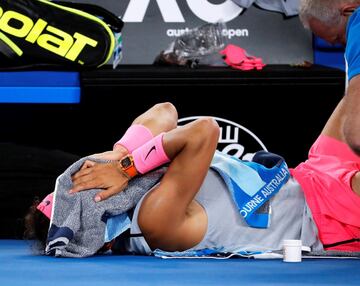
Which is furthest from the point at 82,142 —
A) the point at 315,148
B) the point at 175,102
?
the point at 315,148

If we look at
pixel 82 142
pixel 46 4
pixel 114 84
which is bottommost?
pixel 82 142

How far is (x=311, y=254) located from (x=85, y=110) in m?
1.59

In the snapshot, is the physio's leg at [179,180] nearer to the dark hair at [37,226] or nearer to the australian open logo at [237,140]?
the dark hair at [37,226]

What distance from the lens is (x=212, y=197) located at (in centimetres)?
367

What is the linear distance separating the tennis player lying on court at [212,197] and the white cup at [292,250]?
164 millimetres

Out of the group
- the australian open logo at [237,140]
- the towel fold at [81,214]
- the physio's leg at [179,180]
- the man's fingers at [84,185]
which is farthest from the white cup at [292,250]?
the australian open logo at [237,140]

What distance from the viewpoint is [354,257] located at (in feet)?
12.0

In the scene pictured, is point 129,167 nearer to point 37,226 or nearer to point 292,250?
point 37,226

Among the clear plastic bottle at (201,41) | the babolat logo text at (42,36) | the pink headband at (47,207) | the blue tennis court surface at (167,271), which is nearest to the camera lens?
the blue tennis court surface at (167,271)

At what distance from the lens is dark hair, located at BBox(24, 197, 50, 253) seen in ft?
11.9

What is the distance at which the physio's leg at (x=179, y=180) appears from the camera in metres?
3.49

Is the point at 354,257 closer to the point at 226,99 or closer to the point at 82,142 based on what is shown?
the point at 226,99

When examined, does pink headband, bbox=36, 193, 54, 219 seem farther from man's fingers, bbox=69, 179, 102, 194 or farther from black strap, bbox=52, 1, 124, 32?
black strap, bbox=52, 1, 124, 32

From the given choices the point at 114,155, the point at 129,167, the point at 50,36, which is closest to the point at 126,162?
the point at 129,167
